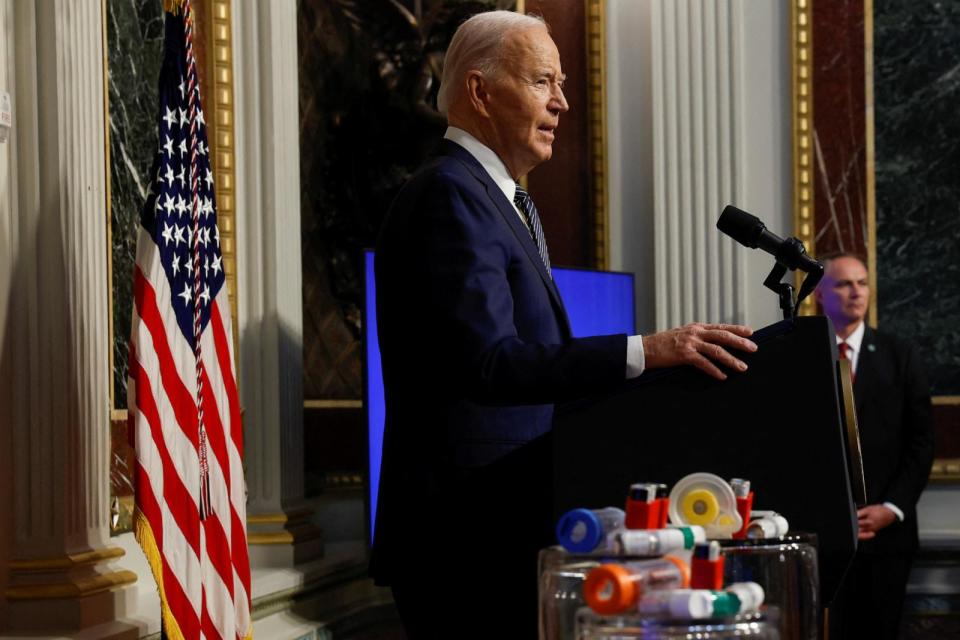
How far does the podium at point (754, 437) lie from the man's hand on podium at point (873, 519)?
125 inches

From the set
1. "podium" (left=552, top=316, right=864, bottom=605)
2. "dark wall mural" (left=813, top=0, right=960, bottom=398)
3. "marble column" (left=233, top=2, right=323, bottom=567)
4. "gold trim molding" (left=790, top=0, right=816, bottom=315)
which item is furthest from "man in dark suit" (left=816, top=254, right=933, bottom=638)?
"podium" (left=552, top=316, right=864, bottom=605)

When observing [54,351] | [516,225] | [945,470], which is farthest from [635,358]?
[945,470]

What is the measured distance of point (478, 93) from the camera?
2.66 meters

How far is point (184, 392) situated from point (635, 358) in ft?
6.43

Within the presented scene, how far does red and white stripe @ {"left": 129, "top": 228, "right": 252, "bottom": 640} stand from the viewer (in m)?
3.69

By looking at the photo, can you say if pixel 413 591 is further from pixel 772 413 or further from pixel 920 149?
pixel 920 149

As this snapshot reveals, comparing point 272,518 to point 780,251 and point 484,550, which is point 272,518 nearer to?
point 484,550

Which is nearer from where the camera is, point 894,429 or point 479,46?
point 479,46

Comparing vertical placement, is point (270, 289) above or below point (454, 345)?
above

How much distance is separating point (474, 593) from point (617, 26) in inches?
161

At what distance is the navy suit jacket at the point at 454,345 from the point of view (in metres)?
2.28

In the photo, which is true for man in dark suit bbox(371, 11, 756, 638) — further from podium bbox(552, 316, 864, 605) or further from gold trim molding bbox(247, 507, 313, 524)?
gold trim molding bbox(247, 507, 313, 524)

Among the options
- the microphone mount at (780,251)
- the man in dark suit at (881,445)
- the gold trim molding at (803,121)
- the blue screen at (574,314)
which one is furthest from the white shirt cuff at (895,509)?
the microphone mount at (780,251)

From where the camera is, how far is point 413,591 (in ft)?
8.05
